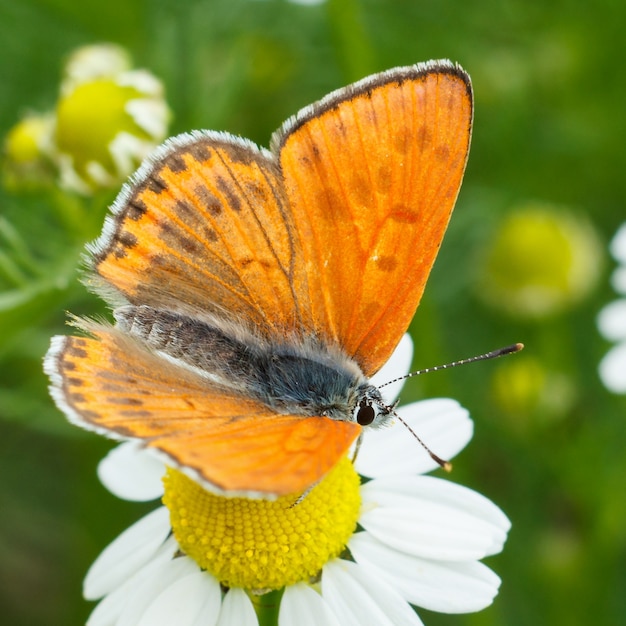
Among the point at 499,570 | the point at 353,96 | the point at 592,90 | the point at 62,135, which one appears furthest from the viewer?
the point at 592,90

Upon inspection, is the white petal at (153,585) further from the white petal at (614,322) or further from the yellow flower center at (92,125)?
the white petal at (614,322)

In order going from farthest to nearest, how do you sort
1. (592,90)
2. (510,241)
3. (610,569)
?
(592,90) → (510,241) → (610,569)

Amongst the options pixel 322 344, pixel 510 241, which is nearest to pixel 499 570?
pixel 510 241

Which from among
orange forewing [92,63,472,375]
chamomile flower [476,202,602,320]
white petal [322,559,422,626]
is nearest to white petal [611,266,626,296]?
chamomile flower [476,202,602,320]

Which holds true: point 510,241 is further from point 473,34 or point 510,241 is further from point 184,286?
point 184,286

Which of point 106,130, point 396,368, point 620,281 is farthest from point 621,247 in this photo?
point 106,130

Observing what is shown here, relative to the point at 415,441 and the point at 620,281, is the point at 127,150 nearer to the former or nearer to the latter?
the point at 415,441
